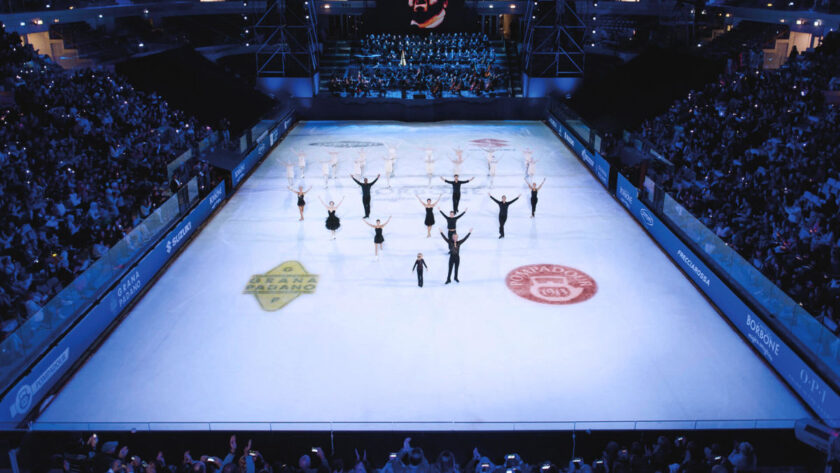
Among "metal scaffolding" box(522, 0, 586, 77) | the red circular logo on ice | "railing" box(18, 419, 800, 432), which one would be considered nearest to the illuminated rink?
"railing" box(18, 419, 800, 432)

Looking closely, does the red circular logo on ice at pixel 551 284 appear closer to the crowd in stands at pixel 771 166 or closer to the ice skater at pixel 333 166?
the crowd in stands at pixel 771 166

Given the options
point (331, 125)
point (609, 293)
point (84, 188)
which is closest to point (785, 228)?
point (609, 293)

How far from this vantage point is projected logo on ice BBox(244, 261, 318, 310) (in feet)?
46.8

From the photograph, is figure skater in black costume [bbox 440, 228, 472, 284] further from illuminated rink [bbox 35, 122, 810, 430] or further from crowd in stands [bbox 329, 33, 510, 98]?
crowd in stands [bbox 329, 33, 510, 98]

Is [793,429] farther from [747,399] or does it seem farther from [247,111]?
[247,111]

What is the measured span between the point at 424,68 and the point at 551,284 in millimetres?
26946

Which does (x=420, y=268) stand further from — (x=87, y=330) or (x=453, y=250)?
(x=87, y=330)

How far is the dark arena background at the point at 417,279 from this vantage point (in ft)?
29.6

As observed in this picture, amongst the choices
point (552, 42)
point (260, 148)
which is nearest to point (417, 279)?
point (260, 148)

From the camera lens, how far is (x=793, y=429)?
8.86 meters

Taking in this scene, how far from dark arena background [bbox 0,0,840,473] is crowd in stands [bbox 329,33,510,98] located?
6.51 meters


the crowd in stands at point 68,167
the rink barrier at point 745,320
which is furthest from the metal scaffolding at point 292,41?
the rink barrier at point 745,320

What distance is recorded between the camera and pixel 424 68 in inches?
1544

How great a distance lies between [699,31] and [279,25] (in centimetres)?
2474
